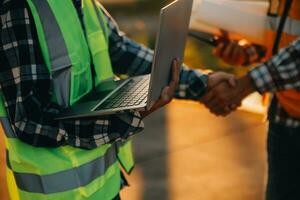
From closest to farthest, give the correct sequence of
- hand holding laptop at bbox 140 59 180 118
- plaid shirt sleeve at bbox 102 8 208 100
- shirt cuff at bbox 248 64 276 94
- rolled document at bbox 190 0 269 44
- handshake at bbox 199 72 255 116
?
1. hand holding laptop at bbox 140 59 180 118
2. plaid shirt sleeve at bbox 102 8 208 100
3. shirt cuff at bbox 248 64 276 94
4. handshake at bbox 199 72 255 116
5. rolled document at bbox 190 0 269 44

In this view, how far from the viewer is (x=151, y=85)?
4.72ft

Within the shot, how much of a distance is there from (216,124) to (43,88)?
270 centimetres

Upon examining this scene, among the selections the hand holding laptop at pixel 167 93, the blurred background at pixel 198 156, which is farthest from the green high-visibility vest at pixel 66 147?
the blurred background at pixel 198 156

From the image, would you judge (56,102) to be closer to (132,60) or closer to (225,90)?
(132,60)

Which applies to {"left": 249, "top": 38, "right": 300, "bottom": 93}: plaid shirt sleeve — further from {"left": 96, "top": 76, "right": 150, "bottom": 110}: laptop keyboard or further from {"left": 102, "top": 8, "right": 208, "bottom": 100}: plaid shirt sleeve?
{"left": 96, "top": 76, "right": 150, "bottom": 110}: laptop keyboard

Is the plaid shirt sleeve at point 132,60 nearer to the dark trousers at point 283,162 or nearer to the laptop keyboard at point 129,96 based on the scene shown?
the laptop keyboard at point 129,96

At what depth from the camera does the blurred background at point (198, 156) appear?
321 cm

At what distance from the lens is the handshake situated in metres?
2.17

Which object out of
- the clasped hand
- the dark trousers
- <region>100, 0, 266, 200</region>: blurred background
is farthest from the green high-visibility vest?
<region>100, 0, 266, 200</region>: blurred background

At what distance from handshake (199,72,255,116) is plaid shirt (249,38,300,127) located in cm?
8

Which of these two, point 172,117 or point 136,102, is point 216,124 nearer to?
point 172,117

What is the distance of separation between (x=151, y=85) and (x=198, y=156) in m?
2.22

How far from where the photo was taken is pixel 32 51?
140cm

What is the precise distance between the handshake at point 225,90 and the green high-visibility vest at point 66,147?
0.67 metres
